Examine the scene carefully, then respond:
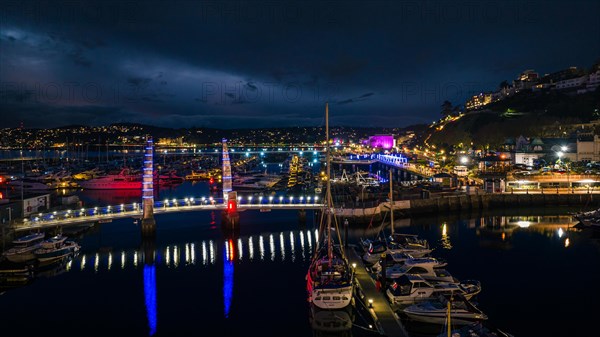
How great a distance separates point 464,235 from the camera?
3219cm

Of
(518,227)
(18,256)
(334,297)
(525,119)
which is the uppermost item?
(525,119)

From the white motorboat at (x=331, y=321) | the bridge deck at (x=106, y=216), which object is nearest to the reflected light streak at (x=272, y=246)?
the bridge deck at (x=106, y=216)

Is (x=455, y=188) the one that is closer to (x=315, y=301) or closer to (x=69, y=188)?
(x=315, y=301)

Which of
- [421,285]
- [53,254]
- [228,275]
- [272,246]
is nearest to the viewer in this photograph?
[421,285]

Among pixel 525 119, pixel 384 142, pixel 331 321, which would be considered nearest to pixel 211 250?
pixel 331 321

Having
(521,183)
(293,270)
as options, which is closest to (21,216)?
(293,270)

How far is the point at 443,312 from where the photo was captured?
53.8 ft

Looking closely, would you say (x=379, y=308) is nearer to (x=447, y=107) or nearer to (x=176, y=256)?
(x=176, y=256)

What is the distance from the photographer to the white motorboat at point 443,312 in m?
16.3

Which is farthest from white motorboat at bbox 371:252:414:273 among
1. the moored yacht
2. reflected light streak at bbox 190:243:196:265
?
the moored yacht

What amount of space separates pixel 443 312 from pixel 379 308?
2.43 m

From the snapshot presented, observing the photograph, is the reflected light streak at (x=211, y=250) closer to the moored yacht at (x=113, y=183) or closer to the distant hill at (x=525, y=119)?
the moored yacht at (x=113, y=183)

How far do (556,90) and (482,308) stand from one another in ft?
366

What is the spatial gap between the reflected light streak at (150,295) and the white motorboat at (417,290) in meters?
10.3
